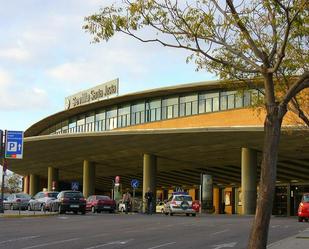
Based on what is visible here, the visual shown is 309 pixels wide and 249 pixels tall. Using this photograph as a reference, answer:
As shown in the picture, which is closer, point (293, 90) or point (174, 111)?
point (293, 90)

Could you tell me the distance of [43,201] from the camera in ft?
146

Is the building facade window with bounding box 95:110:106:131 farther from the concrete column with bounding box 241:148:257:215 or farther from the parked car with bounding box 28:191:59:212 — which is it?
the concrete column with bounding box 241:148:257:215

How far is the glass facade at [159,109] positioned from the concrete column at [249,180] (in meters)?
4.11

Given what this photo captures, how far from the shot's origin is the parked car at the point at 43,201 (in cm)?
4366

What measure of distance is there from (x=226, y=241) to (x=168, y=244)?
2.23 meters

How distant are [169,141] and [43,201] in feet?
37.6

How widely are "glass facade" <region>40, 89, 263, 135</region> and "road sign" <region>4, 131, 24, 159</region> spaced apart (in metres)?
18.2

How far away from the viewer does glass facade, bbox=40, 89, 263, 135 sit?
51.8 meters

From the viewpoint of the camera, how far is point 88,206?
47.8 meters

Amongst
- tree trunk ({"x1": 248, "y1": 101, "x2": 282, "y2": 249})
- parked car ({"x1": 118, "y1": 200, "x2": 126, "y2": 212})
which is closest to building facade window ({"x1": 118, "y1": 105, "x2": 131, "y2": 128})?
parked car ({"x1": 118, "y1": 200, "x2": 126, "y2": 212})

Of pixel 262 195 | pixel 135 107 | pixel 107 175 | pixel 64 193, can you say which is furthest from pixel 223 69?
pixel 107 175

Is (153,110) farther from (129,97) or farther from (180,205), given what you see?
(180,205)

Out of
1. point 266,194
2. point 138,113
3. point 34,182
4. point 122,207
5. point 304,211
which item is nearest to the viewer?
point 266,194

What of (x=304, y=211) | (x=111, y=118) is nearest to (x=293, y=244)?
(x=304, y=211)
